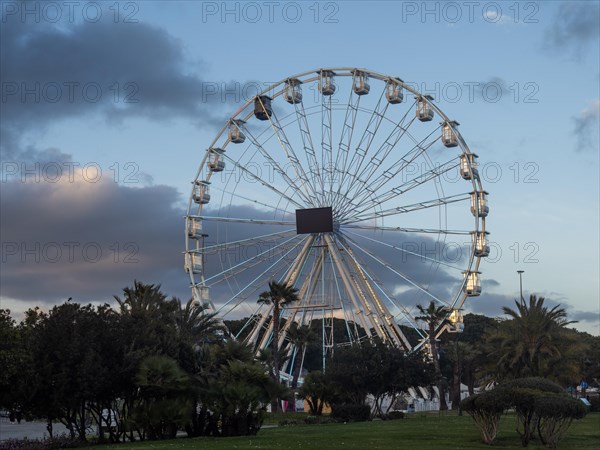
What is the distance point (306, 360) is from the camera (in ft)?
458

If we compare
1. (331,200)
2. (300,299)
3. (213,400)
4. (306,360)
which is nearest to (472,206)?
(331,200)

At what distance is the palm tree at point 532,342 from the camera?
2338 inches

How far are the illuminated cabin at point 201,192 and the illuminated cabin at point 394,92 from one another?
597 inches

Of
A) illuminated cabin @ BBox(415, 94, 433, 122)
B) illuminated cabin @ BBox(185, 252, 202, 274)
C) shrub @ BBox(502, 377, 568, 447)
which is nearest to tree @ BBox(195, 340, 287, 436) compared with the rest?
shrub @ BBox(502, 377, 568, 447)

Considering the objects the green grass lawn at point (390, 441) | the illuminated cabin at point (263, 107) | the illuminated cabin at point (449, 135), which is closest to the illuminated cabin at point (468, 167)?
the illuminated cabin at point (449, 135)

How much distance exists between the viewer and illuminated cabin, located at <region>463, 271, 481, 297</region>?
199 ft

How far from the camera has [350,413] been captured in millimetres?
58281

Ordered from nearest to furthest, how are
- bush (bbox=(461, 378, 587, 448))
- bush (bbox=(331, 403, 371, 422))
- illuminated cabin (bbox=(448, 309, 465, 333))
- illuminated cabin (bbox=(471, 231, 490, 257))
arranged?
1. bush (bbox=(461, 378, 587, 448))
2. bush (bbox=(331, 403, 371, 422))
3. illuminated cabin (bbox=(471, 231, 490, 257))
4. illuminated cabin (bbox=(448, 309, 465, 333))

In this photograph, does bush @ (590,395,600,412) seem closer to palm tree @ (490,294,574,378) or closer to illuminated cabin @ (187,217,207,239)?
palm tree @ (490,294,574,378)

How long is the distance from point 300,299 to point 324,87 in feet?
50.1

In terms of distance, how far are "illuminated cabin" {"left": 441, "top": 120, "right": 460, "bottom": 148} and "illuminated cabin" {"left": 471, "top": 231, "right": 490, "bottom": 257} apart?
6.22 meters

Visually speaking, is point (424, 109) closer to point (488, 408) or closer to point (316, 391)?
point (316, 391)

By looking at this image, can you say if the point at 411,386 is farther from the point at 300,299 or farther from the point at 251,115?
the point at 251,115

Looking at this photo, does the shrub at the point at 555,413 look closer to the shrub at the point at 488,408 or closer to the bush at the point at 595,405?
the shrub at the point at 488,408
